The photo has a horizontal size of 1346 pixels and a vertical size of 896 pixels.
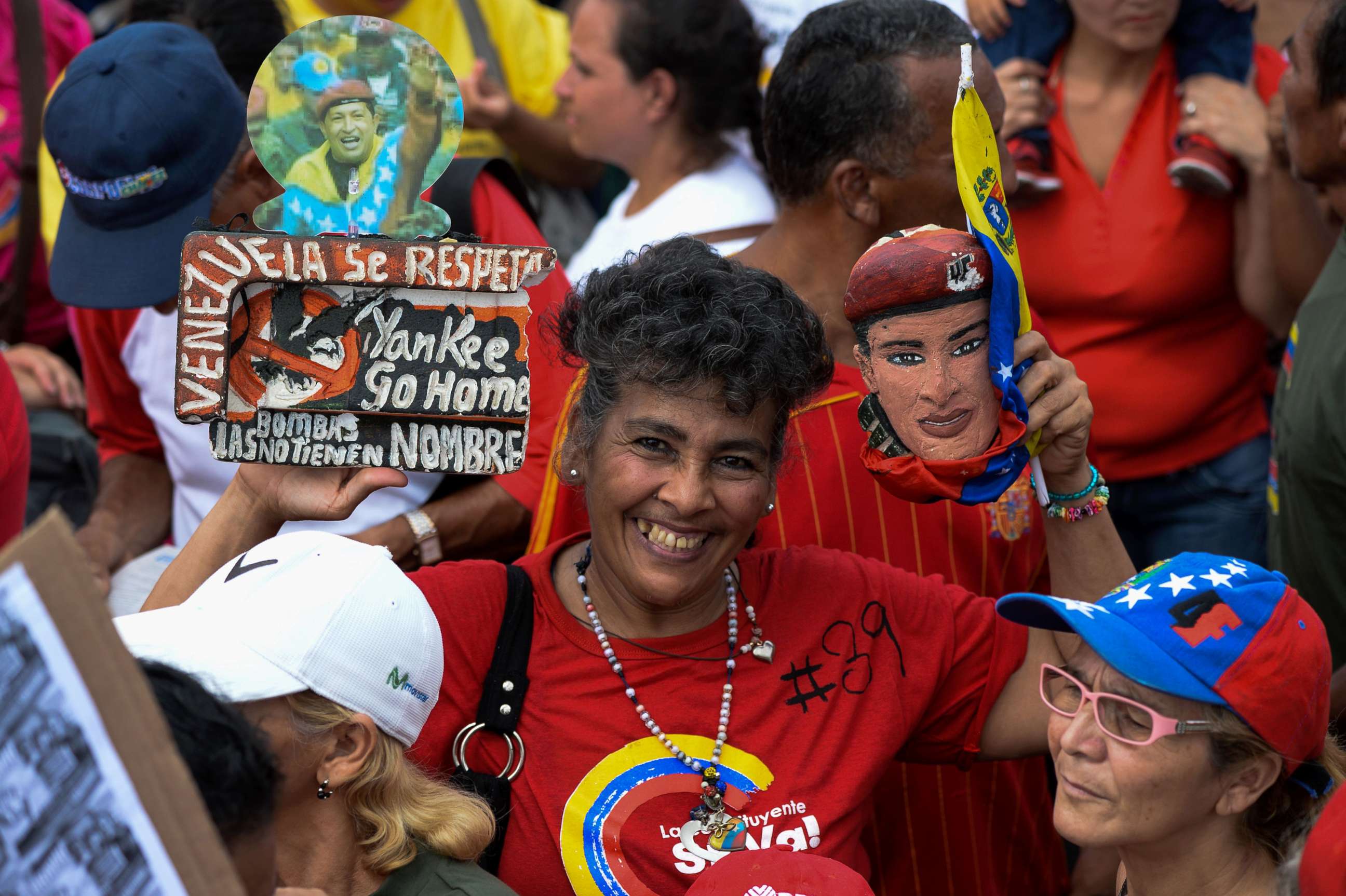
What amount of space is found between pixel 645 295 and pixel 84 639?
119 centimetres

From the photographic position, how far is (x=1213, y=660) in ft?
5.97

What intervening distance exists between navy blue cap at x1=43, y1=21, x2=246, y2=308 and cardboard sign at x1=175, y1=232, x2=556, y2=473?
72 centimetres

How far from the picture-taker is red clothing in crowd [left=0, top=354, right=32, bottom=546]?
2387 mm

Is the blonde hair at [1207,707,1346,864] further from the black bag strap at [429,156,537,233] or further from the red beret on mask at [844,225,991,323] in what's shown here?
the black bag strap at [429,156,537,233]

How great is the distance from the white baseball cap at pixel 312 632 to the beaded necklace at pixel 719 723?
0.28 meters

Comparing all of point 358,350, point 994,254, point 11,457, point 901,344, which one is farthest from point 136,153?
point 994,254

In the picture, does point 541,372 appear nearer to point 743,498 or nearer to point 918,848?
point 743,498

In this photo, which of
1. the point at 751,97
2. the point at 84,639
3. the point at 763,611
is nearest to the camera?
the point at 84,639

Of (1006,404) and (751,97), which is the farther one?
(751,97)

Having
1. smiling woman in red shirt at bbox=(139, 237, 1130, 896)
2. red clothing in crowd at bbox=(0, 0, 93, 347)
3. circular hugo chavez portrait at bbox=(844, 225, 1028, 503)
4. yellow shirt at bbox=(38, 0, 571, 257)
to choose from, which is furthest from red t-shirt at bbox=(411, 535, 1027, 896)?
red clothing in crowd at bbox=(0, 0, 93, 347)

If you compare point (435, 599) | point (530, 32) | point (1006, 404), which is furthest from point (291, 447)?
point (530, 32)

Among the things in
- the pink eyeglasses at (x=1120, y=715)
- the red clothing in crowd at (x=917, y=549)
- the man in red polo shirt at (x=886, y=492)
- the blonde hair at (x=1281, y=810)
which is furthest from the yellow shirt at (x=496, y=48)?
the blonde hair at (x=1281, y=810)

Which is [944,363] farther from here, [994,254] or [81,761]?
[81,761]

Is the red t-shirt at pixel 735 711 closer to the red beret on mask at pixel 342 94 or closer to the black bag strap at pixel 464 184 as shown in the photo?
the red beret on mask at pixel 342 94
